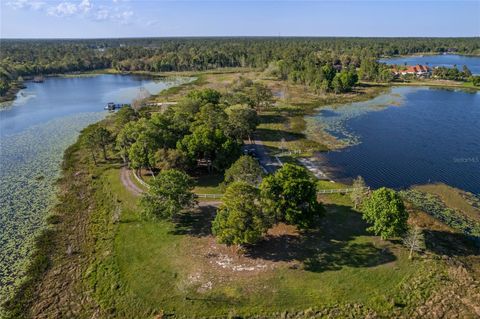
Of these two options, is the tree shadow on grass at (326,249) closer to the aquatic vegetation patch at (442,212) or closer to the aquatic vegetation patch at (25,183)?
the aquatic vegetation patch at (442,212)

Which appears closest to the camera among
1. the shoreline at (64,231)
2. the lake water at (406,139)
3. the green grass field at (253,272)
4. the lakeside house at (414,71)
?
the green grass field at (253,272)

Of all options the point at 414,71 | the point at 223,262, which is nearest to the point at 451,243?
the point at 223,262

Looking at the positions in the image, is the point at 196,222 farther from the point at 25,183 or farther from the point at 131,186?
the point at 25,183

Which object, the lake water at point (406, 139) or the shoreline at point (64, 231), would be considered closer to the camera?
the shoreline at point (64, 231)

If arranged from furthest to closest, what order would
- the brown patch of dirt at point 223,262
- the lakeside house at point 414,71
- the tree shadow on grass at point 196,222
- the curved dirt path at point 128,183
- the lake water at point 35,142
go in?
1. the lakeside house at point 414,71
2. the curved dirt path at point 128,183
3. the lake water at point 35,142
4. the tree shadow on grass at point 196,222
5. the brown patch of dirt at point 223,262

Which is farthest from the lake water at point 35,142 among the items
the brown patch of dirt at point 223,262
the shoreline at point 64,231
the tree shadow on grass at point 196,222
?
the brown patch of dirt at point 223,262

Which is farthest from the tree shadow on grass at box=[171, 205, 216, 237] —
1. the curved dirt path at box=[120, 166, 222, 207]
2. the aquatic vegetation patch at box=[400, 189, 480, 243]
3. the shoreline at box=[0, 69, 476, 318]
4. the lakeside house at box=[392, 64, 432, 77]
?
the lakeside house at box=[392, 64, 432, 77]

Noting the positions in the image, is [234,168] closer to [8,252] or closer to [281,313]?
[281,313]

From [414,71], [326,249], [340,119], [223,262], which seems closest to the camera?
[223,262]
